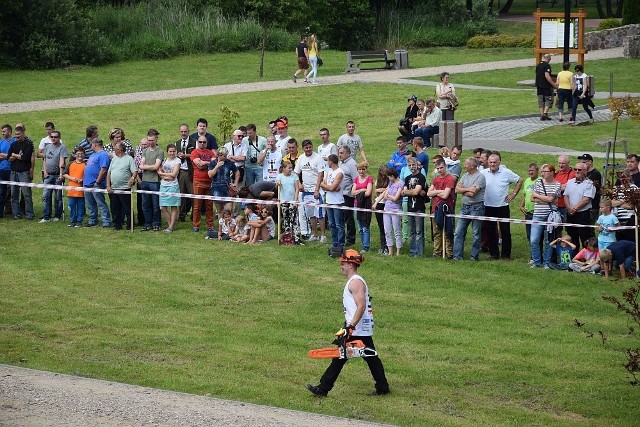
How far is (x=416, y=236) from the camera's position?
22234 millimetres

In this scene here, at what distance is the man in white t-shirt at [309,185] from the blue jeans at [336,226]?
654 millimetres

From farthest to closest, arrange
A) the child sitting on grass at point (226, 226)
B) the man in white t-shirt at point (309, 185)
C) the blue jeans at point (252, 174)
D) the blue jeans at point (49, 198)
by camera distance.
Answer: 1. the blue jeans at point (49, 198)
2. the blue jeans at point (252, 174)
3. the child sitting on grass at point (226, 226)
4. the man in white t-shirt at point (309, 185)

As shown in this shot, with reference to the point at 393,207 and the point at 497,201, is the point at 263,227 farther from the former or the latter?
the point at 497,201

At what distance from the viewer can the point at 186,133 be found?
25.6 metres

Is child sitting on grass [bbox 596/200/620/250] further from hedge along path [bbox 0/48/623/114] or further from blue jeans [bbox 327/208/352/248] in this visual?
hedge along path [bbox 0/48/623/114]

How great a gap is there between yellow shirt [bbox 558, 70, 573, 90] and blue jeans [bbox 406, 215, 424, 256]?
12.4 metres

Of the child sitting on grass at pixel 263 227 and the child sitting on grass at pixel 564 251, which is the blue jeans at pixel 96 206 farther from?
the child sitting on grass at pixel 564 251

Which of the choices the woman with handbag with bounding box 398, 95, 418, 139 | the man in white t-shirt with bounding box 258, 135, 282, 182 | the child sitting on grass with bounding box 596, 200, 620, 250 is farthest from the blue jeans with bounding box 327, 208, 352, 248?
the woman with handbag with bounding box 398, 95, 418, 139

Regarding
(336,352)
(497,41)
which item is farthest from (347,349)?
(497,41)

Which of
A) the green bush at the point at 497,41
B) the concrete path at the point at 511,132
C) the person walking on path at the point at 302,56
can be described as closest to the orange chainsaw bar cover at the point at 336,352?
Answer: the concrete path at the point at 511,132

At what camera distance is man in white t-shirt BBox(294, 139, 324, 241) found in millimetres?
23562

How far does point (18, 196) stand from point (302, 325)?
1033 centimetres

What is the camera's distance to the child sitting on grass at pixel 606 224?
67.1ft

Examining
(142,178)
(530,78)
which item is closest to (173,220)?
(142,178)
